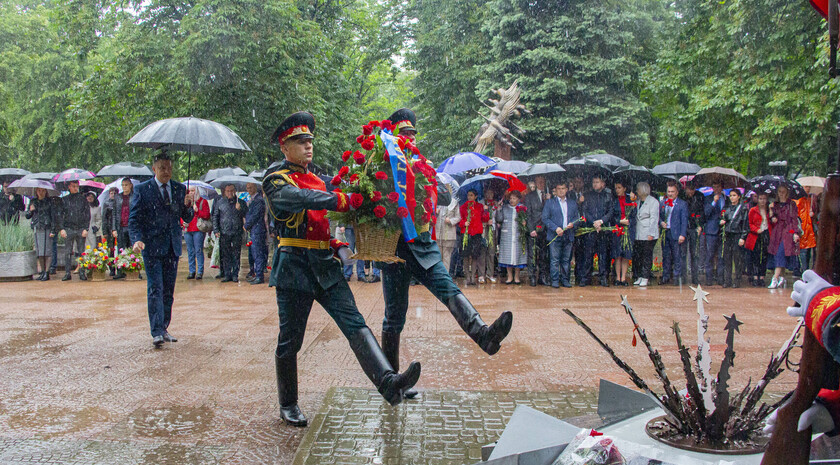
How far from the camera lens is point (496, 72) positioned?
22859mm

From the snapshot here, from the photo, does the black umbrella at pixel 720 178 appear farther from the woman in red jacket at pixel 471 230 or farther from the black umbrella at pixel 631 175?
the woman in red jacket at pixel 471 230

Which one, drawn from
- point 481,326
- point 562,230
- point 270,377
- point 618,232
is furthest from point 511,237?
point 481,326

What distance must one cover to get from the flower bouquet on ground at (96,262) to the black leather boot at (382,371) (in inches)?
460

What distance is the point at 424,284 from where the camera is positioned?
5176 mm

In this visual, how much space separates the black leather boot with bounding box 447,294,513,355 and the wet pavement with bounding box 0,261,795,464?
535mm

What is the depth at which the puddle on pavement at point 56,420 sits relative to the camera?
466 centimetres

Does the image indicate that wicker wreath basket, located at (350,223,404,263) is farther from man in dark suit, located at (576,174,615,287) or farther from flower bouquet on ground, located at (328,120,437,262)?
man in dark suit, located at (576,174,615,287)

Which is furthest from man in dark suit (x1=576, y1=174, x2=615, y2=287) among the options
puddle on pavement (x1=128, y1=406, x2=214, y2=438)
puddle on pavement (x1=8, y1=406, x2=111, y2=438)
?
puddle on pavement (x1=8, y1=406, x2=111, y2=438)

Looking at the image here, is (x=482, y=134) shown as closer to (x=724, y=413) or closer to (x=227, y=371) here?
(x=227, y=371)

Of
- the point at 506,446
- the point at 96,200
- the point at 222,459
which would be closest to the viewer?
the point at 506,446

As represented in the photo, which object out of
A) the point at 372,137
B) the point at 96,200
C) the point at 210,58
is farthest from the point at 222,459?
the point at 210,58

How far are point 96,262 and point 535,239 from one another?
9126 millimetres

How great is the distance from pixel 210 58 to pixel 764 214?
1382 centimetres

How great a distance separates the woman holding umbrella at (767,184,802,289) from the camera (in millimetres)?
13250
